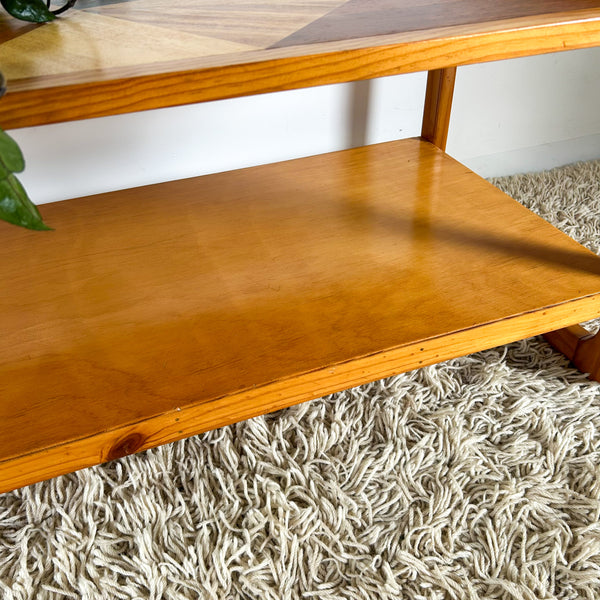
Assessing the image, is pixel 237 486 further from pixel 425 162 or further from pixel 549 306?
pixel 425 162

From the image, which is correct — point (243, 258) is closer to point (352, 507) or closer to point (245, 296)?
point (245, 296)

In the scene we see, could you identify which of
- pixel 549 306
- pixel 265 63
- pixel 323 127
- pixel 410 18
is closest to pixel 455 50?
pixel 410 18

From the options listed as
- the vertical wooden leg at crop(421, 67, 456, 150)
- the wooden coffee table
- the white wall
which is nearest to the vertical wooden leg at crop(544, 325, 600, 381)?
the wooden coffee table

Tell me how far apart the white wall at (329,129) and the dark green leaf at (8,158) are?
66 centimetres

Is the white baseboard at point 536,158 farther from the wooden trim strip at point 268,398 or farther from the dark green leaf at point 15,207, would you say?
the dark green leaf at point 15,207

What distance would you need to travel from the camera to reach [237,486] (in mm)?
723

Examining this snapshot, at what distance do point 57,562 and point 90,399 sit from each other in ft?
0.61

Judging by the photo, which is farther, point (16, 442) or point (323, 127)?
Answer: point (323, 127)

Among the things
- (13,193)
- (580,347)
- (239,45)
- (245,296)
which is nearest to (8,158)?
(13,193)

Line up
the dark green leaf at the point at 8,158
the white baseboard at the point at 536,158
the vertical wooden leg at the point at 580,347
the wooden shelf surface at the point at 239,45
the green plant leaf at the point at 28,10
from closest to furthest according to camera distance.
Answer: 1. the dark green leaf at the point at 8,158
2. the wooden shelf surface at the point at 239,45
3. the green plant leaf at the point at 28,10
4. the vertical wooden leg at the point at 580,347
5. the white baseboard at the point at 536,158

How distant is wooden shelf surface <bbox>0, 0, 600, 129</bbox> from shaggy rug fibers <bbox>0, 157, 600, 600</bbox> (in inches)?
16.8

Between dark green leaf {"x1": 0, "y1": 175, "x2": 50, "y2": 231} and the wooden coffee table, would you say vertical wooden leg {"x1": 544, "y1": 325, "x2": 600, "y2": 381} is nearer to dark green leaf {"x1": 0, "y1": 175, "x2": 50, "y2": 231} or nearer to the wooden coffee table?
the wooden coffee table

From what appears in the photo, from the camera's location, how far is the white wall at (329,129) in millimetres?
1023

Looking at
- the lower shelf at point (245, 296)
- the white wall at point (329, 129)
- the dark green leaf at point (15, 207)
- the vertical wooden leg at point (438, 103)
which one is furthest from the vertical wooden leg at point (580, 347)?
the dark green leaf at point (15, 207)
